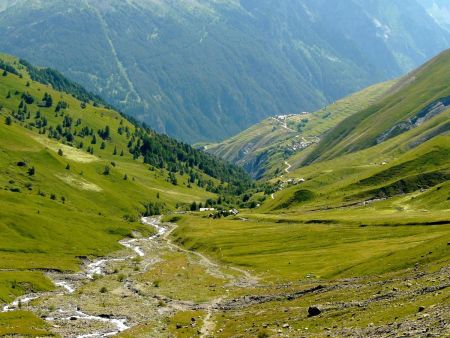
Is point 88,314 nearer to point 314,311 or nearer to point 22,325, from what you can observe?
point 22,325

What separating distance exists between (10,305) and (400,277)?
227ft

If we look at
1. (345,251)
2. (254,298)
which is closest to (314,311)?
(254,298)

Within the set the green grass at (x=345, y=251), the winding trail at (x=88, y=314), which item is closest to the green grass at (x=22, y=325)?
the winding trail at (x=88, y=314)

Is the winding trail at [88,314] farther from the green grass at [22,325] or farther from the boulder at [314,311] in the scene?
the boulder at [314,311]

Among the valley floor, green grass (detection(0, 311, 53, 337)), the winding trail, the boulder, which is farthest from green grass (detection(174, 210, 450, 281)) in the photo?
green grass (detection(0, 311, 53, 337))

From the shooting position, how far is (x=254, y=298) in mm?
115375

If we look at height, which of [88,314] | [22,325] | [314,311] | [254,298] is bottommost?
[88,314]

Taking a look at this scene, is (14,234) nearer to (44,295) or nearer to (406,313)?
(44,295)

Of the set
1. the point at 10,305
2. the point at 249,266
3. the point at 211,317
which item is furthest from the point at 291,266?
the point at 10,305

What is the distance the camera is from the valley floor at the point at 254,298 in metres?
74.4

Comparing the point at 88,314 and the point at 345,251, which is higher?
the point at 345,251

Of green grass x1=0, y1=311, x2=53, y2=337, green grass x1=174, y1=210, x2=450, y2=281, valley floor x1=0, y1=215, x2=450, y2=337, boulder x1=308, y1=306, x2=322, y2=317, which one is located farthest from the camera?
green grass x1=174, y1=210, x2=450, y2=281

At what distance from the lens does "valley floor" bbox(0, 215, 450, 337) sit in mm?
74375

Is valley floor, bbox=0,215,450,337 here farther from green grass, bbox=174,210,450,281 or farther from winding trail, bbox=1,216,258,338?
green grass, bbox=174,210,450,281
